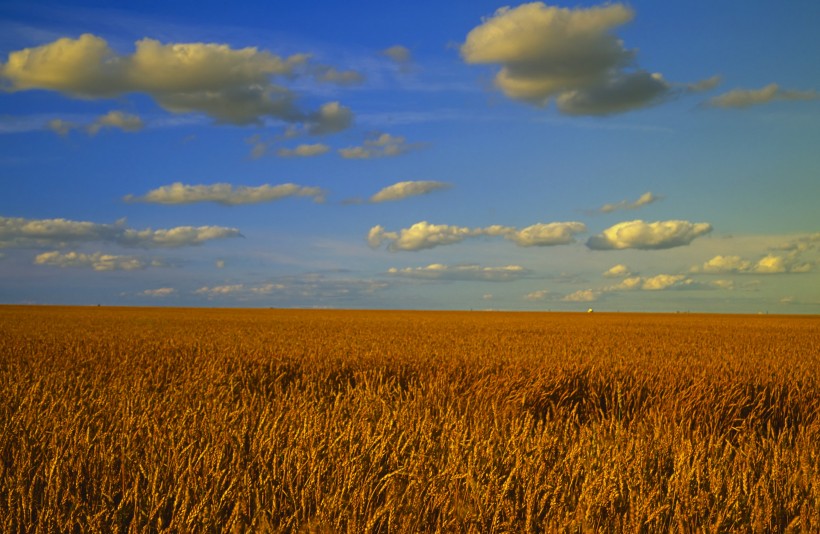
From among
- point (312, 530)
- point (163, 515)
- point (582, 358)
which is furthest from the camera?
point (582, 358)

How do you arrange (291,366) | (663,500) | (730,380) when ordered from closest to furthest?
(663,500) < (730,380) < (291,366)

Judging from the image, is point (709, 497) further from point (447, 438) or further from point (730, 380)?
point (730, 380)

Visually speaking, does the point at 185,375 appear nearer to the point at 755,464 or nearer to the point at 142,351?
the point at 142,351

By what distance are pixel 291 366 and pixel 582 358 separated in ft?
16.8

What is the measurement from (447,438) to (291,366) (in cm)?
566

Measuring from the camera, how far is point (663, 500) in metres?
3.68

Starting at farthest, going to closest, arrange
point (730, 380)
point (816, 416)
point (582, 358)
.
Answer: point (582, 358) → point (730, 380) → point (816, 416)

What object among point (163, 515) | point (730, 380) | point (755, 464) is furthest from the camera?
point (730, 380)

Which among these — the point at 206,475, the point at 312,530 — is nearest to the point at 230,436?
the point at 206,475

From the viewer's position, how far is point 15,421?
486 centimetres

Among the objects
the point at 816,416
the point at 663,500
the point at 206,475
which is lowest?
the point at 816,416

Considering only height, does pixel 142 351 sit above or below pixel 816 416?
above

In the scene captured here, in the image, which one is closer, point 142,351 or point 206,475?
point 206,475

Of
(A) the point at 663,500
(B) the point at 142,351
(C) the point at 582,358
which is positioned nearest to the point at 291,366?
(B) the point at 142,351
